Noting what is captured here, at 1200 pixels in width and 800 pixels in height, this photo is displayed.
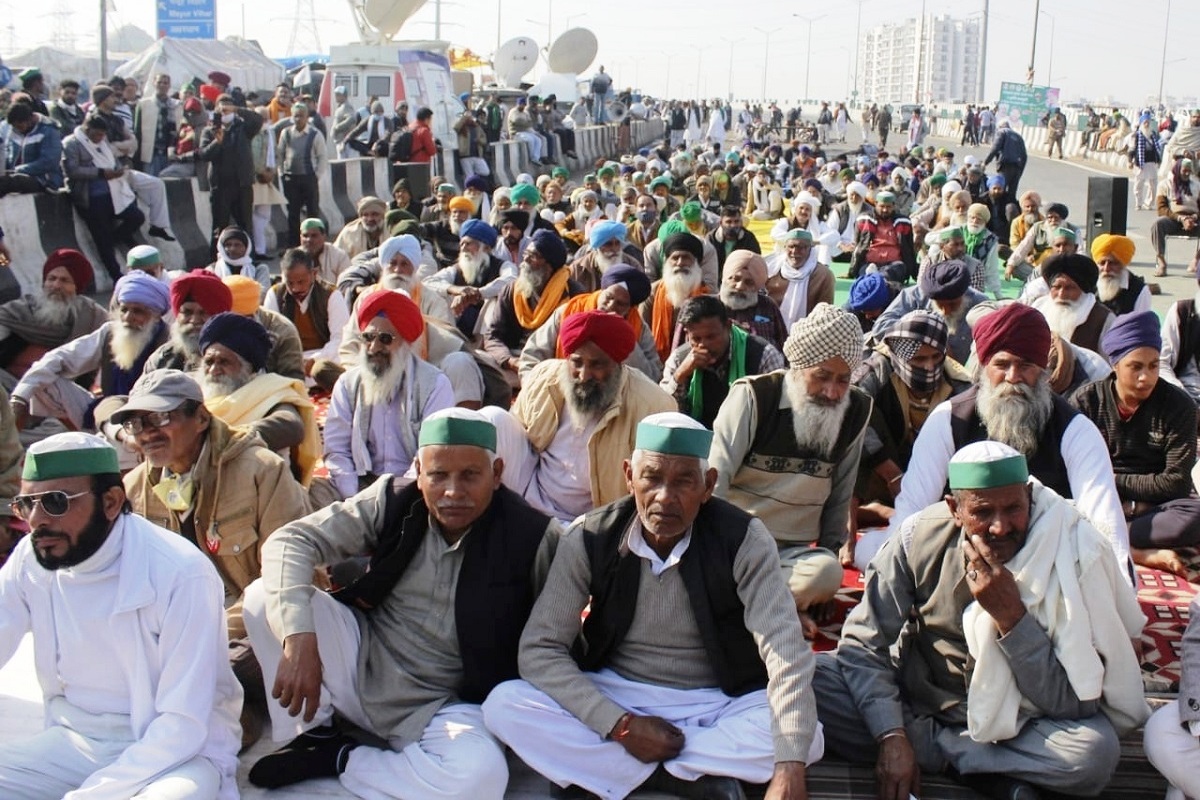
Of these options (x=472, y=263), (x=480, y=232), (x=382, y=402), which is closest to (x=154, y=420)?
(x=382, y=402)

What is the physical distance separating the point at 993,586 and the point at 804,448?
4.72 feet

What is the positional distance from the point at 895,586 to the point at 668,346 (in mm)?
4192

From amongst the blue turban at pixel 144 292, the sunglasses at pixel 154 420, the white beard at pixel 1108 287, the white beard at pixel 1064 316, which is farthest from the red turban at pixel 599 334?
the white beard at pixel 1108 287

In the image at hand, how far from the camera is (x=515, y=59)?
50.6 m

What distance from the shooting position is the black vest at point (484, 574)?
3512 millimetres

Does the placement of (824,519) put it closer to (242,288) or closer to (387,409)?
(387,409)

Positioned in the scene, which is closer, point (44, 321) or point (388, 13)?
point (44, 321)

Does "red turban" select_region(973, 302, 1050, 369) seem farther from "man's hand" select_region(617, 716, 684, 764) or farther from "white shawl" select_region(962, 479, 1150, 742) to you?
"man's hand" select_region(617, 716, 684, 764)

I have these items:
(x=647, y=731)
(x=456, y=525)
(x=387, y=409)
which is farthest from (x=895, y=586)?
(x=387, y=409)

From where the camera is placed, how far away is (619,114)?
132 feet

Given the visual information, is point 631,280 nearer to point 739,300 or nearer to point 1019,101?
point 739,300

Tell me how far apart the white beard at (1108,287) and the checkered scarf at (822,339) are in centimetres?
380

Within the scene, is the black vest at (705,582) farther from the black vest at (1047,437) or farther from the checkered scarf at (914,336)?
the checkered scarf at (914,336)

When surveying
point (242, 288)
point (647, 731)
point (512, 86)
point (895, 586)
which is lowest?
point (647, 731)
